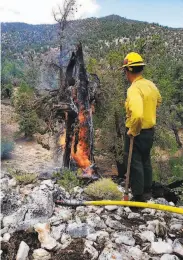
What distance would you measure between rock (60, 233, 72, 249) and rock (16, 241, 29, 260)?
0.40m

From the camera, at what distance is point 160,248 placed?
398cm

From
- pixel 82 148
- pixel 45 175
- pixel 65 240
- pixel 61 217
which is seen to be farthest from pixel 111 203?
pixel 82 148

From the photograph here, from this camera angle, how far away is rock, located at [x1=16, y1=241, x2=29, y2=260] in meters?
3.81

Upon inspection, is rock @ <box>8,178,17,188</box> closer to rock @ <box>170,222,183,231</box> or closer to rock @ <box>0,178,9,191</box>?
rock @ <box>0,178,9,191</box>

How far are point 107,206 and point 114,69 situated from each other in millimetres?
9999

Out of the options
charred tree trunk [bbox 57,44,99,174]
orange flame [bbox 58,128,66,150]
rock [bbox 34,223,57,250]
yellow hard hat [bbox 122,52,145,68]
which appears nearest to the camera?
rock [bbox 34,223,57,250]

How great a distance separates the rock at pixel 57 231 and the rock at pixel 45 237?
0.24 ft

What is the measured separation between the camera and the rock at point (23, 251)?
12.5 ft

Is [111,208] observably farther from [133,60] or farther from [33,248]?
[133,60]

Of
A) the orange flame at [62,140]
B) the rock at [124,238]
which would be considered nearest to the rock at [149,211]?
the rock at [124,238]

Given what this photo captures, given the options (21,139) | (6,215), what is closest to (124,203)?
(6,215)

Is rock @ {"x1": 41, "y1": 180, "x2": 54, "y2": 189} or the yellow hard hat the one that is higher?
the yellow hard hat

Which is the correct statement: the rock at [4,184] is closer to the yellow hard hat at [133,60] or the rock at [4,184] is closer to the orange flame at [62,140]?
the orange flame at [62,140]

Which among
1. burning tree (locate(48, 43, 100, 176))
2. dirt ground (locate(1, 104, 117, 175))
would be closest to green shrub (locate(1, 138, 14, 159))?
dirt ground (locate(1, 104, 117, 175))
